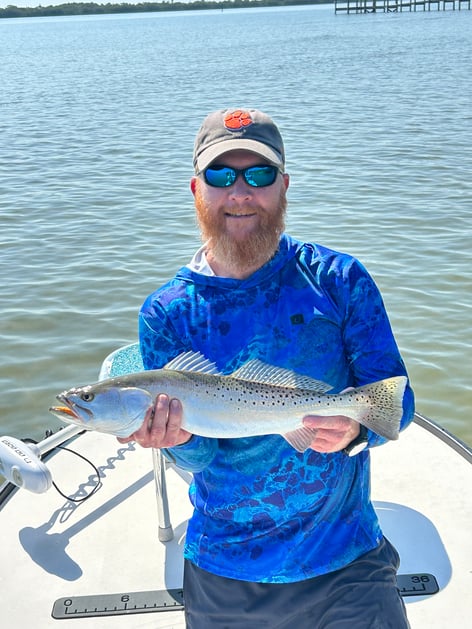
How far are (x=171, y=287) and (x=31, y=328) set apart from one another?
6616 mm

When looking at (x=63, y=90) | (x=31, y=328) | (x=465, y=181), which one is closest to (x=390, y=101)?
(x=465, y=181)

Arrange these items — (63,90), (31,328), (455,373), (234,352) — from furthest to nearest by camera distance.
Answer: (63,90), (31,328), (455,373), (234,352)

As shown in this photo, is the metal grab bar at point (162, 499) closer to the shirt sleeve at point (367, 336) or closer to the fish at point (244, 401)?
the fish at point (244, 401)

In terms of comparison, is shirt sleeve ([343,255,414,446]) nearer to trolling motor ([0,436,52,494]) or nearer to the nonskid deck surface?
the nonskid deck surface

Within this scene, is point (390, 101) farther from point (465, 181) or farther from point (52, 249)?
point (52, 249)

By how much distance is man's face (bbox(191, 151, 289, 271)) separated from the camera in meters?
3.18

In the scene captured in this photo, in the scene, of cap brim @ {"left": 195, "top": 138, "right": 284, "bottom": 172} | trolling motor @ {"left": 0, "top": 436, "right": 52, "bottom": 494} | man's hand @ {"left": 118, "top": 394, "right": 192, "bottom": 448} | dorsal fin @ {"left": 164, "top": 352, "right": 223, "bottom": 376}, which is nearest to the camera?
man's hand @ {"left": 118, "top": 394, "right": 192, "bottom": 448}

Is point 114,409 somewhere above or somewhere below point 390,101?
above

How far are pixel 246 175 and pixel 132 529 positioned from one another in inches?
96.0

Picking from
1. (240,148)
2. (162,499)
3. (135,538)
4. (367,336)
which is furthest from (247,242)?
(135,538)

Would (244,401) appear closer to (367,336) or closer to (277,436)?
(277,436)

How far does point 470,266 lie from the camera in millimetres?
10453

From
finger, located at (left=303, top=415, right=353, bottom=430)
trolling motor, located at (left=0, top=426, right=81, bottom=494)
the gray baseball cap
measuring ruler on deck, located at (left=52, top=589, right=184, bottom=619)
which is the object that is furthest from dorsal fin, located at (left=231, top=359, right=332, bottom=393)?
measuring ruler on deck, located at (left=52, top=589, right=184, bottom=619)

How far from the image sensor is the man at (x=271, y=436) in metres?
3.04
